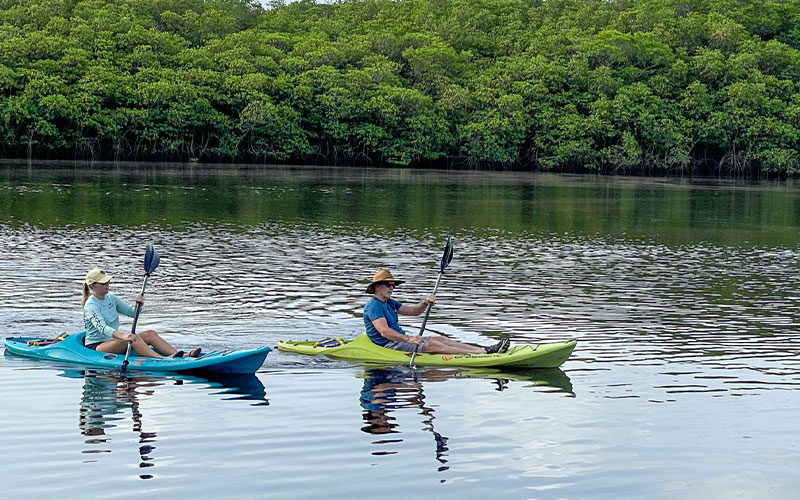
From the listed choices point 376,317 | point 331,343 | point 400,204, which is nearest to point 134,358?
point 331,343

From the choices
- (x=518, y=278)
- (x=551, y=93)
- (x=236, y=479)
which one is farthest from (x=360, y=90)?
(x=236, y=479)

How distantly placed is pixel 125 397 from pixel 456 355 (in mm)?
4095

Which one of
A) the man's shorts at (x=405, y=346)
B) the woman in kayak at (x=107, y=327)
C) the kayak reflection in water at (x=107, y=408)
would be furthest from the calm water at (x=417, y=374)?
the woman in kayak at (x=107, y=327)

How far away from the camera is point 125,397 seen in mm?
12273

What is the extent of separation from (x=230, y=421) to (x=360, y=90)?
81.5 metres

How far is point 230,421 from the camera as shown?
36.9 ft

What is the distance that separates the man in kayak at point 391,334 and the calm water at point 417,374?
40 cm

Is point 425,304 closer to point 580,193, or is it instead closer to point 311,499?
point 311,499

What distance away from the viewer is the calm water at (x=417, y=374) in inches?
376

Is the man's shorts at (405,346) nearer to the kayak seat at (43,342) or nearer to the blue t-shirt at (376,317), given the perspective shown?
the blue t-shirt at (376,317)

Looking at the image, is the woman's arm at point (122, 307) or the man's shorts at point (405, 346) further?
the man's shorts at point (405, 346)

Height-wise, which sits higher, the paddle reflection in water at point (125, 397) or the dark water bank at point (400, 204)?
the dark water bank at point (400, 204)

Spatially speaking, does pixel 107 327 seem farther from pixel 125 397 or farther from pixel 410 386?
pixel 410 386

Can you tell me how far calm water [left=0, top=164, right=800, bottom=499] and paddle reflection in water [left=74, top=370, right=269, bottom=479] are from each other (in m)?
0.04
